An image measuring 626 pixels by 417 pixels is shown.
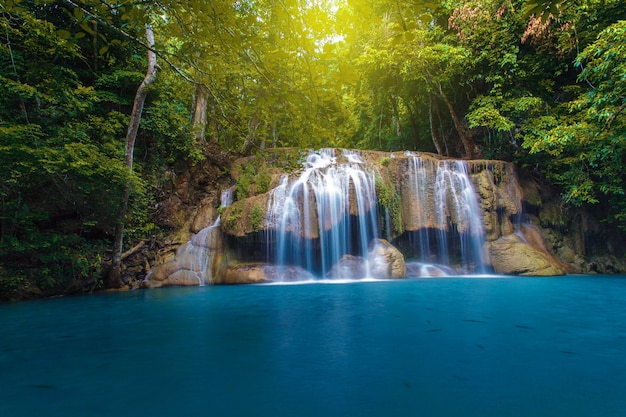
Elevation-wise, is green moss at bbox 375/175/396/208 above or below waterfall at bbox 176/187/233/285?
above

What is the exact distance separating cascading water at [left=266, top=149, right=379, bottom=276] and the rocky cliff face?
5 cm

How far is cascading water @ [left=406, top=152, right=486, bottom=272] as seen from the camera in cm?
1184

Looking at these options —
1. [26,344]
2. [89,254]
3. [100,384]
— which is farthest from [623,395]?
[89,254]

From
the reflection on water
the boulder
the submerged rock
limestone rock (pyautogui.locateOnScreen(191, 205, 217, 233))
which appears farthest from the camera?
limestone rock (pyautogui.locateOnScreen(191, 205, 217, 233))

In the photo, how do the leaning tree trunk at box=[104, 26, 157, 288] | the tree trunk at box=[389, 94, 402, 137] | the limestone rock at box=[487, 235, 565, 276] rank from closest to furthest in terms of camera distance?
the leaning tree trunk at box=[104, 26, 157, 288] < the limestone rock at box=[487, 235, 565, 276] < the tree trunk at box=[389, 94, 402, 137]

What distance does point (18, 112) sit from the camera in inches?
300

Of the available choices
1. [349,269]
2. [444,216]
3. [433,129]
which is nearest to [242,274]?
[349,269]

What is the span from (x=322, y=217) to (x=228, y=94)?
7.71m

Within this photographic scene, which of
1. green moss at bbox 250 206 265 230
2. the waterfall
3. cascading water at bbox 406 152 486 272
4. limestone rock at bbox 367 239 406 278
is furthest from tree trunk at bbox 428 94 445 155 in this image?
the waterfall

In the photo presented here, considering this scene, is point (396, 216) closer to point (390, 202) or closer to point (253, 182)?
point (390, 202)

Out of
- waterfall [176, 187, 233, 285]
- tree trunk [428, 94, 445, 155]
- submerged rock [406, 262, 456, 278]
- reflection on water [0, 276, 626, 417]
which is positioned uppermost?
tree trunk [428, 94, 445, 155]

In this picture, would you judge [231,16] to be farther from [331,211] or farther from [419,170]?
[419,170]

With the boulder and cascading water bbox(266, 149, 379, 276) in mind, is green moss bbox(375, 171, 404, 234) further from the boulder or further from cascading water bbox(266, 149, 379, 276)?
the boulder

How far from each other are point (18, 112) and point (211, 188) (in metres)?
6.46
